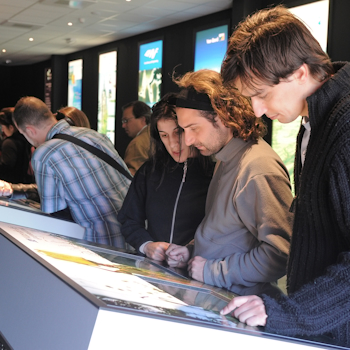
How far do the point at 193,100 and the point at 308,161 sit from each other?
78cm

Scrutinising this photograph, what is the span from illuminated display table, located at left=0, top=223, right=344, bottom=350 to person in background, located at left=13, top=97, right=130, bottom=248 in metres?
1.17

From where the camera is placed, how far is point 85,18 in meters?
9.20

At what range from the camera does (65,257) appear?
127 cm

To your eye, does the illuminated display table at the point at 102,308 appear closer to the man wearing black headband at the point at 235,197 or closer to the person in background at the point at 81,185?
the man wearing black headband at the point at 235,197

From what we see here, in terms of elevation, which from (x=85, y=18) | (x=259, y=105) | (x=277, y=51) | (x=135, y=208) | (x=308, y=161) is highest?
(x=85, y=18)

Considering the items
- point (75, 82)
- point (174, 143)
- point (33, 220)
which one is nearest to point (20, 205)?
point (33, 220)

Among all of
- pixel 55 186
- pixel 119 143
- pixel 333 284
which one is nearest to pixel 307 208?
pixel 333 284

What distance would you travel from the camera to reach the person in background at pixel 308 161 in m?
1.06

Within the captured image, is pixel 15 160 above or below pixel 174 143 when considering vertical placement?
below

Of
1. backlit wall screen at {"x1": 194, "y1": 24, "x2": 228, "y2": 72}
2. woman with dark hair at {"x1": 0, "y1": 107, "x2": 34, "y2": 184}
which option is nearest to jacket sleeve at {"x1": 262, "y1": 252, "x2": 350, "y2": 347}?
woman with dark hair at {"x1": 0, "y1": 107, "x2": 34, "y2": 184}

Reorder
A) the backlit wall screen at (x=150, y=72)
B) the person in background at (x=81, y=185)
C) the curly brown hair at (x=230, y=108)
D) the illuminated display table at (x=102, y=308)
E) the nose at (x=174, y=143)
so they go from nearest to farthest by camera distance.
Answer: the illuminated display table at (x=102, y=308)
the curly brown hair at (x=230, y=108)
the nose at (x=174, y=143)
the person in background at (x=81, y=185)
the backlit wall screen at (x=150, y=72)

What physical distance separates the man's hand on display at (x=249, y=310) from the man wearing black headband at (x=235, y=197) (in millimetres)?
381

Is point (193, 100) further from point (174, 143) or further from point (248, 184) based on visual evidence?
point (248, 184)

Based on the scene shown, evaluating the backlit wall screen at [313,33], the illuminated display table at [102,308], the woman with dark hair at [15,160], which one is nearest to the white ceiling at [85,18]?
the backlit wall screen at [313,33]
